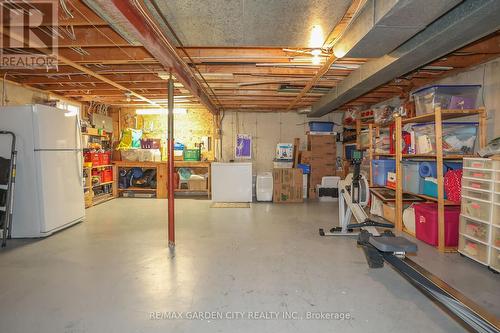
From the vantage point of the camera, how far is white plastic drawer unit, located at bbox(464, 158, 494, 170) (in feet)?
9.15

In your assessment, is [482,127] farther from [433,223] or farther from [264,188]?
[264,188]

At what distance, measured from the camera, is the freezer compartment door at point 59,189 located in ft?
12.4

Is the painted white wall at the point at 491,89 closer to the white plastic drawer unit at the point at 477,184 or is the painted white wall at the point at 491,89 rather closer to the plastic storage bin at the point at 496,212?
the white plastic drawer unit at the point at 477,184

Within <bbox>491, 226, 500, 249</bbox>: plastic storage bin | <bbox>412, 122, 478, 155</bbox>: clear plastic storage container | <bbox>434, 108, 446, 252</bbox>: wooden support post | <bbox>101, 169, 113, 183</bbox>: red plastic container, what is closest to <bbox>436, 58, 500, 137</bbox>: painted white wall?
<bbox>412, 122, 478, 155</bbox>: clear plastic storage container

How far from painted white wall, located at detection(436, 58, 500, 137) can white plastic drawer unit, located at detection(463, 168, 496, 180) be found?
0.91 metres

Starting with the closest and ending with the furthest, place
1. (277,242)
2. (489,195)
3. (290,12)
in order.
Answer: (290,12) → (489,195) → (277,242)

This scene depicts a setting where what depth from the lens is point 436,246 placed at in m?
3.46

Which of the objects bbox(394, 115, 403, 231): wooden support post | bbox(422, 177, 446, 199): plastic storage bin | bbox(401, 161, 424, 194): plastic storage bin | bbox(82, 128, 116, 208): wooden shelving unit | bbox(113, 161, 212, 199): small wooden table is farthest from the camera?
bbox(113, 161, 212, 199): small wooden table

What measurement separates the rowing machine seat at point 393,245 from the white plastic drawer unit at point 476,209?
1.11m

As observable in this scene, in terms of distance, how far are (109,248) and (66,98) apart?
411 centimetres

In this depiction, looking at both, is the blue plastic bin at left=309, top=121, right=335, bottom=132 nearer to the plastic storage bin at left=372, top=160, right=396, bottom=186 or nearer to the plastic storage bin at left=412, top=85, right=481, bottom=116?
the plastic storage bin at left=372, top=160, right=396, bottom=186

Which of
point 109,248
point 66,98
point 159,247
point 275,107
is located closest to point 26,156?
point 109,248

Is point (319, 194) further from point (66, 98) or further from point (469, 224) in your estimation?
point (66, 98)

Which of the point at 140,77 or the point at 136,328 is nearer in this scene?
the point at 136,328
